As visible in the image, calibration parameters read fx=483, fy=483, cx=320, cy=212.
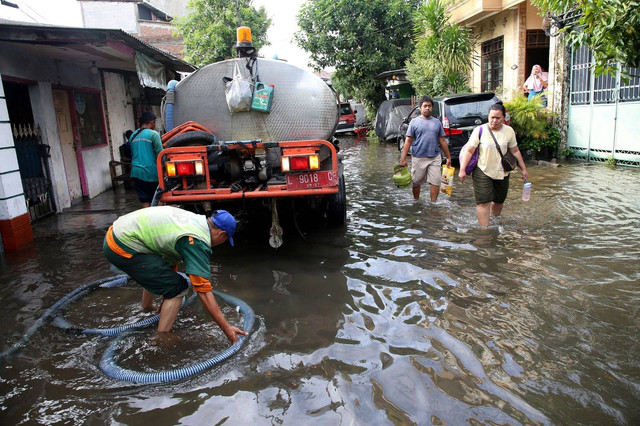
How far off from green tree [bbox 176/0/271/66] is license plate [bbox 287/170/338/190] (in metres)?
18.1

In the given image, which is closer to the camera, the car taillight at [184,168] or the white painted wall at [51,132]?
the car taillight at [184,168]

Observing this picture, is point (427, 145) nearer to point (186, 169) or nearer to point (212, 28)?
point (186, 169)

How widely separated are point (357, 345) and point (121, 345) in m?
1.74

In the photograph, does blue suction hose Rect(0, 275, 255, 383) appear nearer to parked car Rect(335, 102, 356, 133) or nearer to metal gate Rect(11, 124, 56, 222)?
metal gate Rect(11, 124, 56, 222)

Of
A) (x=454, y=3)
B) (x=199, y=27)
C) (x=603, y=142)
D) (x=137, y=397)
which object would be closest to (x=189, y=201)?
(x=137, y=397)

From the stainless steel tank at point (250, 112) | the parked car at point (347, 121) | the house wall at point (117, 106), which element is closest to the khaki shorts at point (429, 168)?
the stainless steel tank at point (250, 112)

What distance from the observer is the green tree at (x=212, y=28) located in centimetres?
2112

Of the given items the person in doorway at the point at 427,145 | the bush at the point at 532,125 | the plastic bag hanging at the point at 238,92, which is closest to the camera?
the plastic bag hanging at the point at 238,92

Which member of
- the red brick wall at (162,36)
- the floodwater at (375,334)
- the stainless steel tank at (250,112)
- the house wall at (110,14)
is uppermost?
the house wall at (110,14)

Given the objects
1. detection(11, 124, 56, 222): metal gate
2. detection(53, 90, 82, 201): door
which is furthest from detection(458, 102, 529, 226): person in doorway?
detection(53, 90, 82, 201): door

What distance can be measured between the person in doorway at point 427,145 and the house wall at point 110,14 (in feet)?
81.5

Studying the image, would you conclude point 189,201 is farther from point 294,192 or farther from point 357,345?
point 357,345

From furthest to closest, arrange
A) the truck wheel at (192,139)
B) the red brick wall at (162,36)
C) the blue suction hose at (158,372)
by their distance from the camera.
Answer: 1. the red brick wall at (162,36)
2. the truck wheel at (192,139)
3. the blue suction hose at (158,372)

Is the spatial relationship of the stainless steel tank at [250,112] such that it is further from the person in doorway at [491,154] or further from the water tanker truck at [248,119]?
the person in doorway at [491,154]
